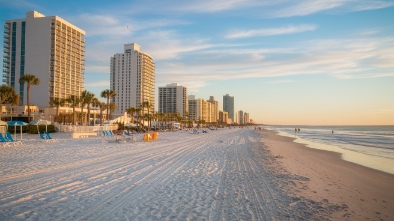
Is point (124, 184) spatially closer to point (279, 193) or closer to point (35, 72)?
point (279, 193)

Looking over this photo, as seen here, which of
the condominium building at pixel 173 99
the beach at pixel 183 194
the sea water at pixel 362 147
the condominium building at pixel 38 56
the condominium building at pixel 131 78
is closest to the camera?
the beach at pixel 183 194

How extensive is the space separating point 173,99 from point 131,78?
57.4 m

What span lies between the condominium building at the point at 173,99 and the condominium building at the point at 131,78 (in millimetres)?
46926

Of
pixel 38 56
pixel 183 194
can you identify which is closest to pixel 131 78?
pixel 38 56

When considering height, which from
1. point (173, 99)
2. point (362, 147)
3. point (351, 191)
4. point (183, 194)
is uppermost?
point (173, 99)

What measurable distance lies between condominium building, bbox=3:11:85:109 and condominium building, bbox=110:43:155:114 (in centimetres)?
4176

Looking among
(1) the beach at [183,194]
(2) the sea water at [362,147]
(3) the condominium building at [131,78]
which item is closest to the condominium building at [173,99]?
(3) the condominium building at [131,78]

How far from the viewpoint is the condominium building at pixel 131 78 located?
130750 mm

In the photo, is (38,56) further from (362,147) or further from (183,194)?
(183,194)

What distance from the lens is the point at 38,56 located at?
85.4m

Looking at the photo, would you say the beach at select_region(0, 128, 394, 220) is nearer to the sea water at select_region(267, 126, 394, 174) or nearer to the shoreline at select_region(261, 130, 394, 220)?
the shoreline at select_region(261, 130, 394, 220)

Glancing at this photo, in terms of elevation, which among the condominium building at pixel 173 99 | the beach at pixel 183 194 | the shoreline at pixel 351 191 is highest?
the condominium building at pixel 173 99

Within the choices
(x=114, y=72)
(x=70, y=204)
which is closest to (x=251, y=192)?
(x=70, y=204)

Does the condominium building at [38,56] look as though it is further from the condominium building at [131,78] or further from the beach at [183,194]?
the beach at [183,194]
